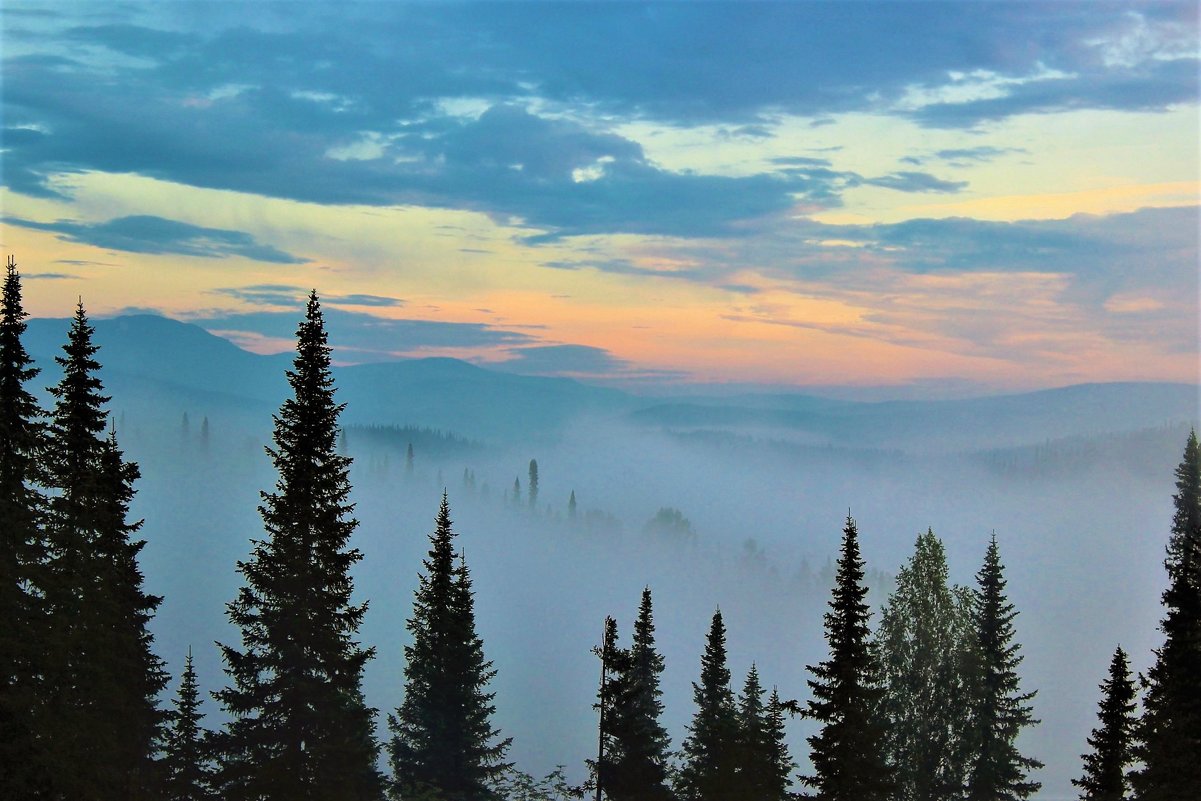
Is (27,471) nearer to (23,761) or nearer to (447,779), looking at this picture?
(23,761)

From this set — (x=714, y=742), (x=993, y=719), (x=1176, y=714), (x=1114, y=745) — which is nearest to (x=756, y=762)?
(x=714, y=742)

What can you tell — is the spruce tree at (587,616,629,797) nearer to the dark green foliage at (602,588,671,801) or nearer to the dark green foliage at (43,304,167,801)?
the dark green foliage at (602,588,671,801)

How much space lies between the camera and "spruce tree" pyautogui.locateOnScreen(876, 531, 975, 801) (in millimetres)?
44906

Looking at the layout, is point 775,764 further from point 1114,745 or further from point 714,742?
point 1114,745

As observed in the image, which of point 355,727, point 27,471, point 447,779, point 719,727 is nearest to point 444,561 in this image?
point 447,779

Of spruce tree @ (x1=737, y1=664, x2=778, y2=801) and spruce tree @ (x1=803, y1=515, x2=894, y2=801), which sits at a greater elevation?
spruce tree @ (x1=803, y1=515, x2=894, y2=801)

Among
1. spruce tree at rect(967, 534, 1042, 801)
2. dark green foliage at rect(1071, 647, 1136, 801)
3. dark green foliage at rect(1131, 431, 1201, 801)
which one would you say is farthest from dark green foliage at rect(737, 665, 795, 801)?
dark green foliage at rect(1131, 431, 1201, 801)

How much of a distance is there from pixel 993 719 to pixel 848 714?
14.1 metres

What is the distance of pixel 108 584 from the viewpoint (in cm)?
3356

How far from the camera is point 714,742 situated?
45625 mm

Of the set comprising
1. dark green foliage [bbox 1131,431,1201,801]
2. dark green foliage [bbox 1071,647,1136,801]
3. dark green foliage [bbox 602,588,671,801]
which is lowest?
dark green foliage [bbox 602,588,671,801]

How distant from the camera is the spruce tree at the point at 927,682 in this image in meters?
44.9

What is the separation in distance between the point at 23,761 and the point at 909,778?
3442 cm

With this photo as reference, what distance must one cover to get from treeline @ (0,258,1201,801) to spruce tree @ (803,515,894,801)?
8 centimetres
